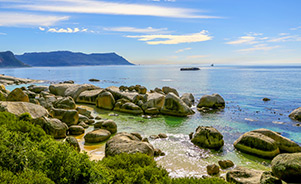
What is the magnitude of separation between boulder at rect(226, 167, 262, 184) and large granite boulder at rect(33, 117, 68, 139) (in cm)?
1424

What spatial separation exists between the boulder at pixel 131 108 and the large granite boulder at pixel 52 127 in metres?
12.0

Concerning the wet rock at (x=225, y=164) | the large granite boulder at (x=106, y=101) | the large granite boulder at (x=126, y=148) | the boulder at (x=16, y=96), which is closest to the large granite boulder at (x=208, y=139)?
the wet rock at (x=225, y=164)

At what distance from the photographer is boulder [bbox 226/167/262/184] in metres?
12.5

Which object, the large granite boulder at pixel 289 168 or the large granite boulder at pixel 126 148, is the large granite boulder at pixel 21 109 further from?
the large granite boulder at pixel 289 168

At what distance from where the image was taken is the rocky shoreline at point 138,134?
13570 mm

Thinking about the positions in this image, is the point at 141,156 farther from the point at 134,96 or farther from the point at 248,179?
the point at 134,96

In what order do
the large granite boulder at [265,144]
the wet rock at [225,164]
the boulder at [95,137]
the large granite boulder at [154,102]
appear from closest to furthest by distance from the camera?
the wet rock at [225,164]
the large granite boulder at [265,144]
the boulder at [95,137]
the large granite boulder at [154,102]

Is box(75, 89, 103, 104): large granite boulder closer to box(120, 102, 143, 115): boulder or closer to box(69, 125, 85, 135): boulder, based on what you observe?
box(120, 102, 143, 115): boulder

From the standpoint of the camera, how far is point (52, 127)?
755 inches

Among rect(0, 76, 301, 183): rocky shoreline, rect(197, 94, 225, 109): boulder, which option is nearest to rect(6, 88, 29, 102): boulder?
rect(0, 76, 301, 183): rocky shoreline

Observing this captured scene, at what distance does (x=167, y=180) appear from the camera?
8.27 m

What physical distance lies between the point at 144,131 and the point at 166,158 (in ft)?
21.9

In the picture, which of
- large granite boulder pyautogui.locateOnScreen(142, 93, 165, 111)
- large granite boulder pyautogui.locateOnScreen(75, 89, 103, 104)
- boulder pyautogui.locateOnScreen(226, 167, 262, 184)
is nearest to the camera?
boulder pyautogui.locateOnScreen(226, 167, 262, 184)

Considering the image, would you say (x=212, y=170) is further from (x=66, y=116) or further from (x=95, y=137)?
(x=66, y=116)
